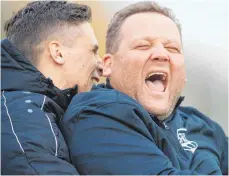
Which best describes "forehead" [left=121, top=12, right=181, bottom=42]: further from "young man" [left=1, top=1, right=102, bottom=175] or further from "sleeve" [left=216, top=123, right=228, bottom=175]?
"sleeve" [left=216, top=123, right=228, bottom=175]

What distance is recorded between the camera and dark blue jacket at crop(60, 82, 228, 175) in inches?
46.9

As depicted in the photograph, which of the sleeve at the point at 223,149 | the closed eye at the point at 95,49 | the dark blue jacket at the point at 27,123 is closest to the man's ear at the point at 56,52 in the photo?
the closed eye at the point at 95,49

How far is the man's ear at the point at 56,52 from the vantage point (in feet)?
5.75

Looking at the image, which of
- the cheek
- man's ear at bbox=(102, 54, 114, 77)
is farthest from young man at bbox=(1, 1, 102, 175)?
the cheek

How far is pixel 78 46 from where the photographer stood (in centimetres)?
185

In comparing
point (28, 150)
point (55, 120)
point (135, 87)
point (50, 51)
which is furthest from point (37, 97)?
point (50, 51)

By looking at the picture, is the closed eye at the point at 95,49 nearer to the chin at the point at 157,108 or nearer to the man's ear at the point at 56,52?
the man's ear at the point at 56,52

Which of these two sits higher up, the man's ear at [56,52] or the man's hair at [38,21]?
the man's hair at [38,21]

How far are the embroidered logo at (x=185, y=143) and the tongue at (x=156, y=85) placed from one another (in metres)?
0.18

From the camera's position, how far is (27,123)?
1221 mm

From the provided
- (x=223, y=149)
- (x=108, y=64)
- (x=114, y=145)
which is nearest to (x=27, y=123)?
(x=114, y=145)

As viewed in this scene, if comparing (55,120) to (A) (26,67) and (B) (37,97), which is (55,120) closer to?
(B) (37,97)

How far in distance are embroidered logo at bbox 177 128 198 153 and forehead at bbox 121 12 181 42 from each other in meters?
0.33

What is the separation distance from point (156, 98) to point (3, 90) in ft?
1.64
